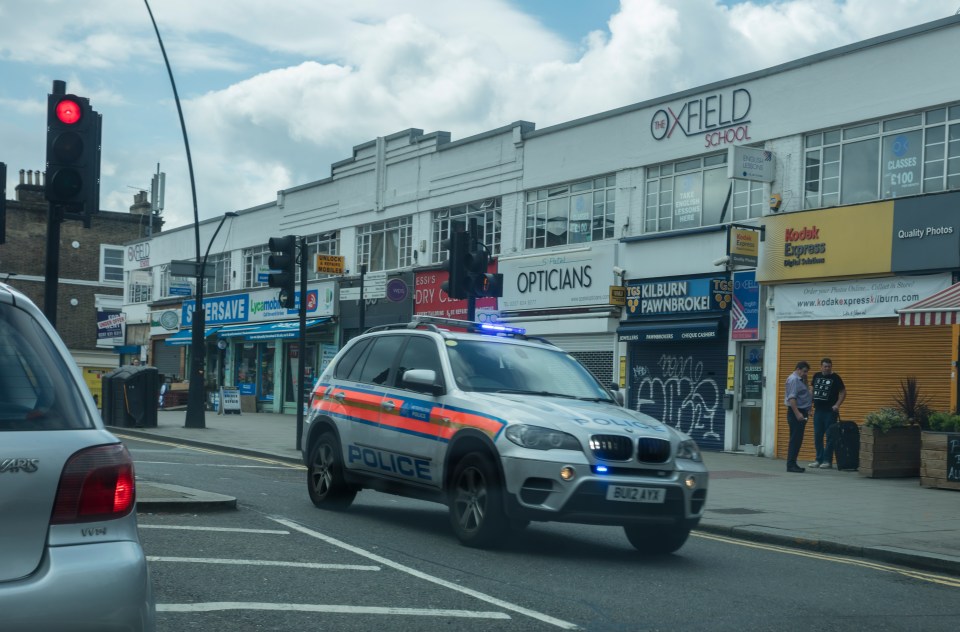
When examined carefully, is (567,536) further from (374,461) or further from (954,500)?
(954,500)

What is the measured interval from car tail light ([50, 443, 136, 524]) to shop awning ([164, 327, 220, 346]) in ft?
138

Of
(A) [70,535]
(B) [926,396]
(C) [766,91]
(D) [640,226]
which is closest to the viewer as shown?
(A) [70,535]

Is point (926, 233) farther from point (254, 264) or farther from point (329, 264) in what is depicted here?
point (254, 264)

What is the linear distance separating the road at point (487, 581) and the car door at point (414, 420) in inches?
21.1

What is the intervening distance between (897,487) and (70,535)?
1460cm

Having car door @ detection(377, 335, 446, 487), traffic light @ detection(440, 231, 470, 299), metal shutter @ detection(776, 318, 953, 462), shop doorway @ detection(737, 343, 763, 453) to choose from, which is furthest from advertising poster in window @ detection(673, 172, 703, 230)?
car door @ detection(377, 335, 446, 487)

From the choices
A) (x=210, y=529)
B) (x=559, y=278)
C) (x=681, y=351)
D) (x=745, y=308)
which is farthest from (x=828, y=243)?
(x=210, y=529)

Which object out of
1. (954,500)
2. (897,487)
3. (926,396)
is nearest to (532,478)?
(954,500)

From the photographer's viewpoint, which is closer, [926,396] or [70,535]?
[70,535]

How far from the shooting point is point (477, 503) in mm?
8898

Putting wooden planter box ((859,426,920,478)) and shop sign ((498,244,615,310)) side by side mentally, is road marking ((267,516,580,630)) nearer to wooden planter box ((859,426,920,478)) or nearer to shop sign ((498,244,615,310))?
wooden planter box ((859,426,920,478))

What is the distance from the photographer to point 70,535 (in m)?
3.50

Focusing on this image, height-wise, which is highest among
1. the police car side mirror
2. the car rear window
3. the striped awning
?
the striped awning

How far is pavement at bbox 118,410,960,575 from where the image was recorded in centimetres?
1001
